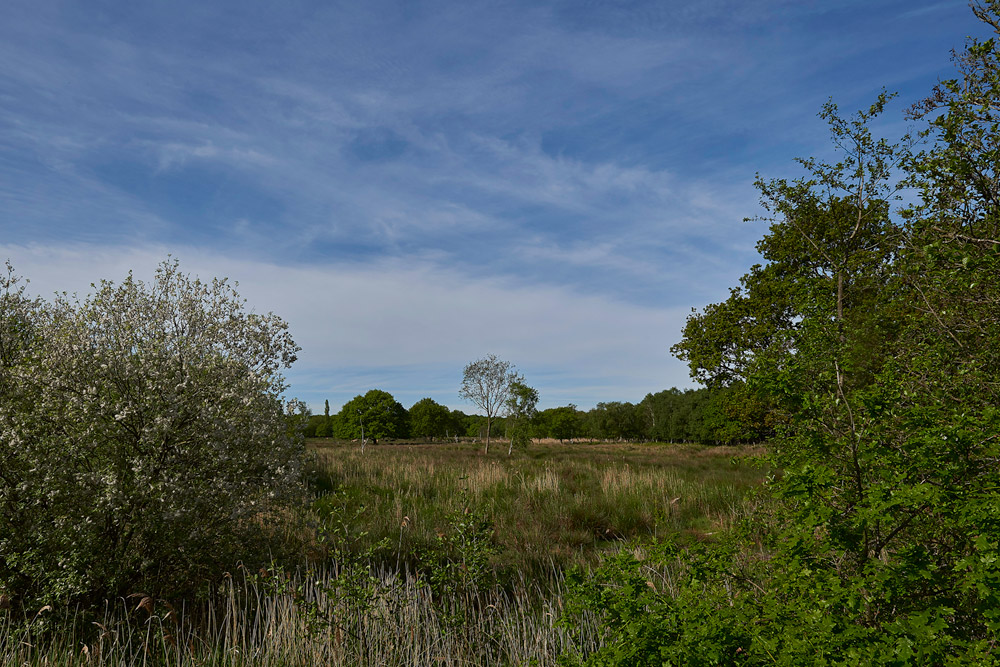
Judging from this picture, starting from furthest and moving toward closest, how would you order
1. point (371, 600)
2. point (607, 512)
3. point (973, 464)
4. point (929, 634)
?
point (607, 512), point (371, 600), point (973, 464), point (929, 634)

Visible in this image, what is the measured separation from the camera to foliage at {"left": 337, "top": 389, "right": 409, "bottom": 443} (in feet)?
172

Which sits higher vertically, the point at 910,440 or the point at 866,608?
the point at 910,440

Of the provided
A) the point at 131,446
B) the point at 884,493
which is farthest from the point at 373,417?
the point at 884,493

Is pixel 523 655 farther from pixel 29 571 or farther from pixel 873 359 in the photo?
pixel 873 359

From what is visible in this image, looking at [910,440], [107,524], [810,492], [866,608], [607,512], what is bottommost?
[607,512]

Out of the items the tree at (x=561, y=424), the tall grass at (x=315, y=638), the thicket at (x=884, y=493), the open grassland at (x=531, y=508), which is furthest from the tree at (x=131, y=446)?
the tree at (x=561, y=424)

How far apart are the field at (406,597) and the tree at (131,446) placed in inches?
18.4

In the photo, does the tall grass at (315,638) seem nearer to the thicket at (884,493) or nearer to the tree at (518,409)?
the thicket at (884,493)

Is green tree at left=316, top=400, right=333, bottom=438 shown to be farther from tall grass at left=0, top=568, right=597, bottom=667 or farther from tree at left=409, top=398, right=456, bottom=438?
tall grass at left=0, top=568, right=597, bottom=667

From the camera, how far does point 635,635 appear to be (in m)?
2.73

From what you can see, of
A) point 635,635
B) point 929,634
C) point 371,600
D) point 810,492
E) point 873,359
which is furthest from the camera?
point 873,359

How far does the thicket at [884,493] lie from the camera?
2562 mm

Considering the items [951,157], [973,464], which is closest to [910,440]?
[973,464]

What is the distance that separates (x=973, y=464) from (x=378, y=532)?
7.78 m
